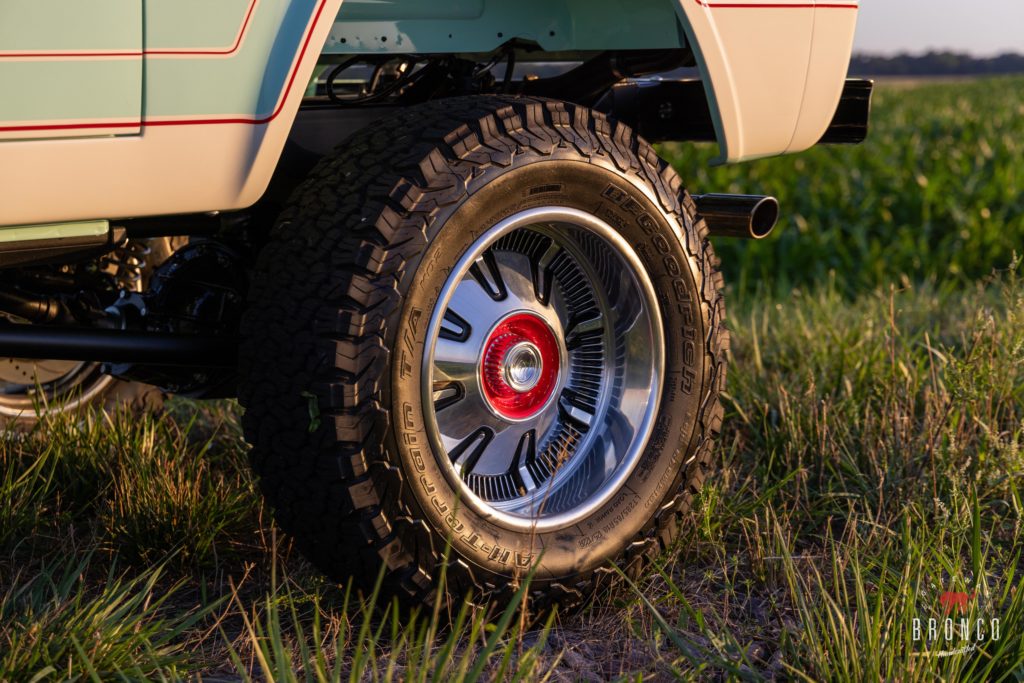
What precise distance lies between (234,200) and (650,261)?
1104 millimetres

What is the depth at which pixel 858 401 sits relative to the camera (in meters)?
4.03

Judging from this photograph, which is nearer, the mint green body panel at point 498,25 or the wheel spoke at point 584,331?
the mint green body panel at point 498,25

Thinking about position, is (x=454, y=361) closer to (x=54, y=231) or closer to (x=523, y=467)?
(x=523, y=467)

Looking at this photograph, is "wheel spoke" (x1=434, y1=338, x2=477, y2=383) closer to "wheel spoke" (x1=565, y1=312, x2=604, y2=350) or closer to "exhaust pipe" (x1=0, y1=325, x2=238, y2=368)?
"wheel spoke" (x1=565, y1=312, x2=604, y2=350)

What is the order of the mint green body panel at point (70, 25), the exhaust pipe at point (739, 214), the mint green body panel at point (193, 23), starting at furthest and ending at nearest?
the exhaust pipe at point (739, 214)
the mint green body panel at point (193, 23)
the mint green body panel at point (70, 25)

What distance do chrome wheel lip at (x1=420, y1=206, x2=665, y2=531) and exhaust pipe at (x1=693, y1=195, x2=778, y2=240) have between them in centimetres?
43

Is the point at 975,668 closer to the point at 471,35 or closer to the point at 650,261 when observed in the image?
the point at 650,261

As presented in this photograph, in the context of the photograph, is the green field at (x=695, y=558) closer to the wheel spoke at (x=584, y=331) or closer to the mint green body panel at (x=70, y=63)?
the wheel spoke at (x=584, y=331)

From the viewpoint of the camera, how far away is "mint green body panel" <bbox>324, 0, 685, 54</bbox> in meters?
2.61

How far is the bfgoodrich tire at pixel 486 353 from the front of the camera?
7.78ft

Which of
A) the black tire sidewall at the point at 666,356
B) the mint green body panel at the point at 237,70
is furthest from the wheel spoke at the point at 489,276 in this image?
the mint green body panel at the point at 237,70

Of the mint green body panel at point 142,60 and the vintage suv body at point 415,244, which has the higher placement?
the mint green body panel at point 142,60

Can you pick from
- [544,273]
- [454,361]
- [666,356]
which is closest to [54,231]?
[454,361]

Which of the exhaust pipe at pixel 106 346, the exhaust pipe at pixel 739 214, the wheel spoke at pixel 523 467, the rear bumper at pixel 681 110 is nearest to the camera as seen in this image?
the exhaust pipe at pixel 106 346
